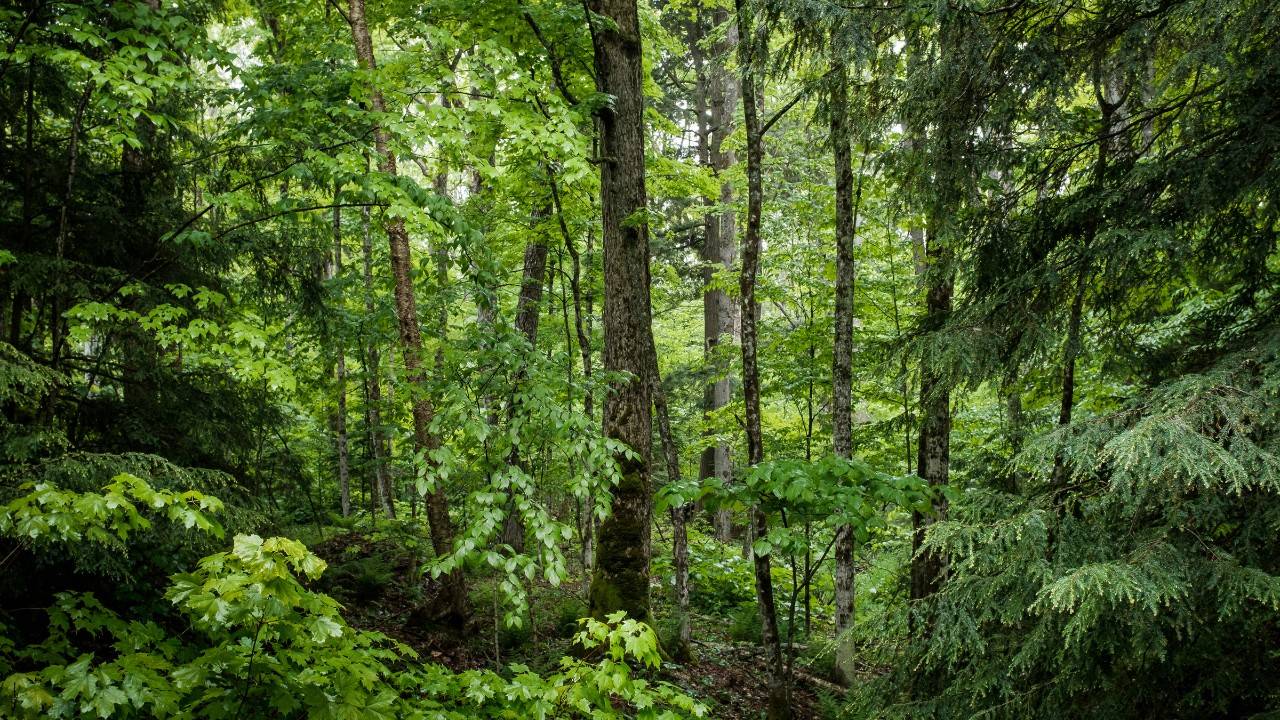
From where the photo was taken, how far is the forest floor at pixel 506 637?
6590 millimetres

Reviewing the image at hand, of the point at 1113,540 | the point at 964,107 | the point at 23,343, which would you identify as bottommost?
the point at 1113,540

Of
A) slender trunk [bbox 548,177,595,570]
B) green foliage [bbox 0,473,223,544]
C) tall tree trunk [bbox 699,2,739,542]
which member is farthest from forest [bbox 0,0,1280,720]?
tall tree trunk [bbox 699,2,739,542]

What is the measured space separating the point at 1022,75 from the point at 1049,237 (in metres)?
1.21

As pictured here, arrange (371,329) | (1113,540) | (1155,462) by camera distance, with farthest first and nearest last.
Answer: (371,329) → (1113,540) → (1155,462)

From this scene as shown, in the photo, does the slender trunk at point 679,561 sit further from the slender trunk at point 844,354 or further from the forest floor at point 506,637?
the slender trunk at point 844,354

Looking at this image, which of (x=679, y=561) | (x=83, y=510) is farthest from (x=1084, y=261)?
(x=83, y=510)

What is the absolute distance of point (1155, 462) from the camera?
306cm

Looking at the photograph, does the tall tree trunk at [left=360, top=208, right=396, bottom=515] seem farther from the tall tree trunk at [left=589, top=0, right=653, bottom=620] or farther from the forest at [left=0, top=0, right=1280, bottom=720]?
the tall tree trunk at [left=589, top=0, right=653, bottom=620]

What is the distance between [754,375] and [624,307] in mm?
1402

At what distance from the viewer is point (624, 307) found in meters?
6.28

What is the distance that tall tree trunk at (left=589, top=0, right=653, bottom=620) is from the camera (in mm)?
6051

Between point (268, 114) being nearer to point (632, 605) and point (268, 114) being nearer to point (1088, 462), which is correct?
point (632, 605)

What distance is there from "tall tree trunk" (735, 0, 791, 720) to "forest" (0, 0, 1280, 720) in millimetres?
45

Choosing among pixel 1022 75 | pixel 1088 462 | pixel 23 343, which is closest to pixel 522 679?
pixel 1088 462
